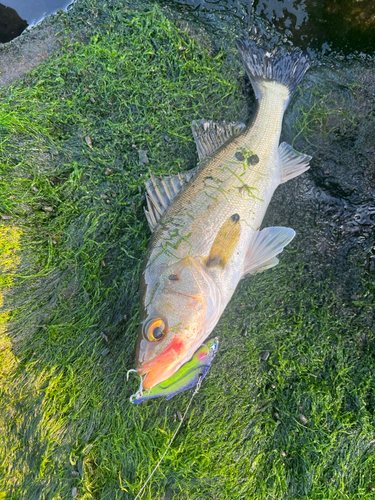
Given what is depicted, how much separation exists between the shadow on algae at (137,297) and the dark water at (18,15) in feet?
1.19

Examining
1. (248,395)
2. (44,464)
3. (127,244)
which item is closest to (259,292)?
(248,395)

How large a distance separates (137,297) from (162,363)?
3.08 ft

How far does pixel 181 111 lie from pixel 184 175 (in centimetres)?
84

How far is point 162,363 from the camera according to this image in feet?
6.01

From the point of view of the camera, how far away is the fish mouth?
1826 mm

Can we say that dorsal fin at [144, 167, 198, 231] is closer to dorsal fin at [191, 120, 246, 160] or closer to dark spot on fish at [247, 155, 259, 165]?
dorsal fin at [191, 120, 246, 160]

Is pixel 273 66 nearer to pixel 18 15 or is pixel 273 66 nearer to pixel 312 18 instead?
pixel 312 18

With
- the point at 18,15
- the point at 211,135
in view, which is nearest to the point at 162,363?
the point at 211,135

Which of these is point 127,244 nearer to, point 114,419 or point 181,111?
point 181,111

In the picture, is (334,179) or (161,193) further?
(334,179)

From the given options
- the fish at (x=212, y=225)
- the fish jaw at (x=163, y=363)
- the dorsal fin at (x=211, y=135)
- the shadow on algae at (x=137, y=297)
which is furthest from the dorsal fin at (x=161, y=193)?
the fish jaw at (x=163, y=363)

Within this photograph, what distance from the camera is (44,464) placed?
2.53 meters

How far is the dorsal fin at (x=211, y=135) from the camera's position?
2441mm

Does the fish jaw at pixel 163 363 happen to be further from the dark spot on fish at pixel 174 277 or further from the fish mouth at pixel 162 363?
the dark spot on fish at pixel 174 277
